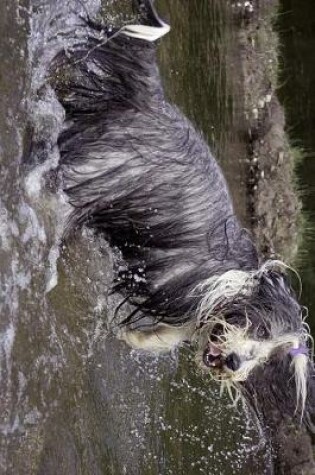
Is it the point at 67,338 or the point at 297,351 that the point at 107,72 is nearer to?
the point at 67,338

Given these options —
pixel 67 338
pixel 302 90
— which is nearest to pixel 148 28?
pixel 67 338

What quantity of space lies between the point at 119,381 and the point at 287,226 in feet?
9.50

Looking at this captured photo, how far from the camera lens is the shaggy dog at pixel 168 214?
139 inches

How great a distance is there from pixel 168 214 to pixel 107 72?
79cm

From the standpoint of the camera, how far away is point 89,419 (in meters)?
4.09

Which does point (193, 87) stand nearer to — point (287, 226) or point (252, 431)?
point (287, 226)

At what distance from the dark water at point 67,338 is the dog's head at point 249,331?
75cm

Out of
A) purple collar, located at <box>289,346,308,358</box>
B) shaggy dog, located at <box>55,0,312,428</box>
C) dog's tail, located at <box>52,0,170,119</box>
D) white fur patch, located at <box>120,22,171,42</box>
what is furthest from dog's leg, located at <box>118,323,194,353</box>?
white fur patch, located at <box>120,22,171,42</box>

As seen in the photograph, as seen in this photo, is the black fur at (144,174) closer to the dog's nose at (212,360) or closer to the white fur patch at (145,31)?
the white fur patch at (145,31)

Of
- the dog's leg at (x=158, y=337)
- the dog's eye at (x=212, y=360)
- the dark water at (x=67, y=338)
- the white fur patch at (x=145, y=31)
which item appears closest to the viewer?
the dark water at (x=67, y=338)

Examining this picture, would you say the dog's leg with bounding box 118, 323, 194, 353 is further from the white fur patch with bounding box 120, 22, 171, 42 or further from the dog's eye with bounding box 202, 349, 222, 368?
the white fur patch with bounding box 120, 22, 171, 42

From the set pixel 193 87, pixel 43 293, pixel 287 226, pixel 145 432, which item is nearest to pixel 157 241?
pixel 43 293

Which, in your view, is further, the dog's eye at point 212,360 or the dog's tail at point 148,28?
the dog's eye at point 212,360

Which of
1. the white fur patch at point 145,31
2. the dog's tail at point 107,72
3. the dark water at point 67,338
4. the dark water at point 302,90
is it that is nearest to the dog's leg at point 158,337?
the dark water at point 67,338
